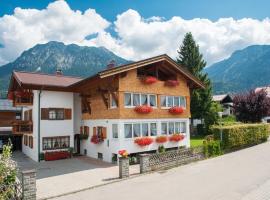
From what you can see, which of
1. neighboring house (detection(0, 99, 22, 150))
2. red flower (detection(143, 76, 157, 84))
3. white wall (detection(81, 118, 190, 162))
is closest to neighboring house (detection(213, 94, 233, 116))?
A: white wall (detection(81, 118, 190, 162))

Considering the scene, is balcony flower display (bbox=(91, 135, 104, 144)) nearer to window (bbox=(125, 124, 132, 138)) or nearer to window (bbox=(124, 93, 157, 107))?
window (bbox=(125, 124, 132, 138))

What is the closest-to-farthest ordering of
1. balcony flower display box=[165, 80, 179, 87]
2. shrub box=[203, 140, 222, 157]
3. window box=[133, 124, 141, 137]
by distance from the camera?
1. window box=[133, 124, 141, 137]
2. shrub box=[203, 140, 222, 157]
3. balcony flower display box=[165, 80, 179, 87]

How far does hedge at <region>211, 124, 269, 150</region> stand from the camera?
89.2ft

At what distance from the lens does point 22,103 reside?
28.4 meters

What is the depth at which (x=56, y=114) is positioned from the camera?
28234 millimetres

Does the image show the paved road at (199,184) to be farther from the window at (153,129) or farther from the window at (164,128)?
the window at (164,128)

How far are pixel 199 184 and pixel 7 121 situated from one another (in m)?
31.4

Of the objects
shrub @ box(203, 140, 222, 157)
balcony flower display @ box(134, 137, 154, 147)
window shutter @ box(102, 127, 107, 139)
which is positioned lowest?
shrub @ box(203, 140, 222, 157)

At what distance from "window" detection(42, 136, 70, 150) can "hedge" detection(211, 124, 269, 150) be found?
1393cm

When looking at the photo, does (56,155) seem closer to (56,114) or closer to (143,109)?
(56,114)

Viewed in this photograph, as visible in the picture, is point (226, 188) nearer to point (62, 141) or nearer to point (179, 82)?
point (179, 82)

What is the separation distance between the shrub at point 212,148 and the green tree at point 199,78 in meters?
16.3

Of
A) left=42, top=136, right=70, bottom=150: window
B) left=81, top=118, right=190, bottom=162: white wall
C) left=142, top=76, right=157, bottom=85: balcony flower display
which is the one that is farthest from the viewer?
left=42, top=136, right=70, bottom=150: window

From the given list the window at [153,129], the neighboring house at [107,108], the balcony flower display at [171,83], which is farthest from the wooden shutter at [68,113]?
the balcony flower display at [171,83]
